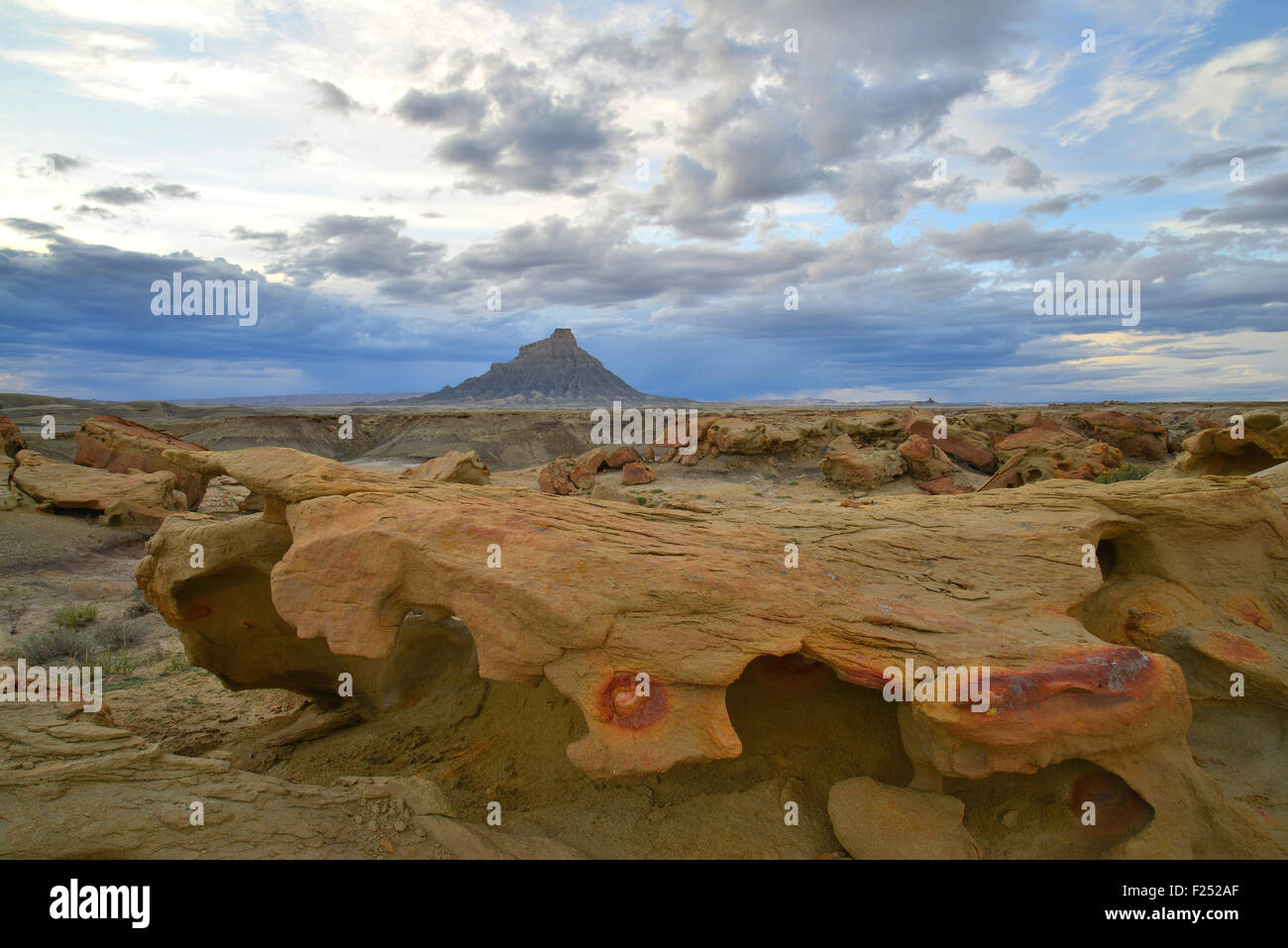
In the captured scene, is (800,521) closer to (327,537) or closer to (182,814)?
(327,537)

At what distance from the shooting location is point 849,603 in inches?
177

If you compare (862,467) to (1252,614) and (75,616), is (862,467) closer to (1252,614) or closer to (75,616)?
(1252,614)

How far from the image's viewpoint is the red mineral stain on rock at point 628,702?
4.02m

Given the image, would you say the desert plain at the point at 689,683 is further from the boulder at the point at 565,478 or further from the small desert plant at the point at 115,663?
the boulder at the point at 565,478

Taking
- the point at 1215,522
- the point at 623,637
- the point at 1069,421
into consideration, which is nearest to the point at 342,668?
the point at 623,637

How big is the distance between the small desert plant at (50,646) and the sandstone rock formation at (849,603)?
4.52 metres

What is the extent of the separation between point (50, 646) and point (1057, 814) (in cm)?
1219

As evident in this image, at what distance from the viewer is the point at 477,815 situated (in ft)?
15.7

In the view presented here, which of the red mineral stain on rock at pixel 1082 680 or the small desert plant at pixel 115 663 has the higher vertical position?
the red mineral stain on rock at pixel 1082 680

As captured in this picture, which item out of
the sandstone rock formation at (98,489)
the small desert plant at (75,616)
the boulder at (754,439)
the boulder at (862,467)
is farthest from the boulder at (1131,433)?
the sandstone rock formation at (98,489)

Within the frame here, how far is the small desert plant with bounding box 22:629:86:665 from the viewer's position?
8.95 meters

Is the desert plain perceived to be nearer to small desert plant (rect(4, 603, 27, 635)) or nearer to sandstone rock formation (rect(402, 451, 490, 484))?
small desert plant (rect(4, 603, 27, 635))

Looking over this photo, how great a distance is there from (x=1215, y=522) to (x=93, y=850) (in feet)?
26.4

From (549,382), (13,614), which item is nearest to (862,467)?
(13,614)
